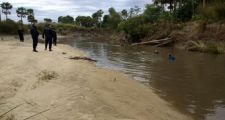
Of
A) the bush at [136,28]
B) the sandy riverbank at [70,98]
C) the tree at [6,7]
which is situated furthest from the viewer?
the tree at [6,7]

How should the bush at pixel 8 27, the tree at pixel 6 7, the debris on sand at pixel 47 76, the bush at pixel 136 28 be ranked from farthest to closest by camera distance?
1. the tree at pixel 6 7
2. the bush at pixel 8 27
3. the bush at pixel 136 28
4. the debris on sand at pixel 47 76

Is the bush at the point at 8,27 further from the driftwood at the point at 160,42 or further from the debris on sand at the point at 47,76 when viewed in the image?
the debris on sand at the point at 47,76

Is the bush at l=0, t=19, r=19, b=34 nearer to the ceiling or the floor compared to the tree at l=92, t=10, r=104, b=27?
nearer to the floor

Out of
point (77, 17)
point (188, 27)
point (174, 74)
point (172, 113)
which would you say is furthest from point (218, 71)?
point (77, 17)

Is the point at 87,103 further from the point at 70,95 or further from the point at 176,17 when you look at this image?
the point at 176,17

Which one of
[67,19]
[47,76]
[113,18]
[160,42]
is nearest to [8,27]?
[160,42]

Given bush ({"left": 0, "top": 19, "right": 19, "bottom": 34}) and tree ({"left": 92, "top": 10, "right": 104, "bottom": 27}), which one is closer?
bush ({"left": 0, "top": 19, "right": 19, "bottom": 34})

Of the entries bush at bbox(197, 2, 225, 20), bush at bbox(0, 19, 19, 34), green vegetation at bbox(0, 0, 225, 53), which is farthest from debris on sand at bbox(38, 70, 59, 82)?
bush at bbox(0, 19, 19, 34)

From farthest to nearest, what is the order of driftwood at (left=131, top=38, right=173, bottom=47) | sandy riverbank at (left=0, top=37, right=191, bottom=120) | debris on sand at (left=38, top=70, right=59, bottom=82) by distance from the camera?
driftwood at (left=131, top=38, right=173, bottom=47)
debris on sand at (left=38, top=70, right=59, bottom=82)
sandy riverbank at (left=0, top=37, right=191, bottom=120)

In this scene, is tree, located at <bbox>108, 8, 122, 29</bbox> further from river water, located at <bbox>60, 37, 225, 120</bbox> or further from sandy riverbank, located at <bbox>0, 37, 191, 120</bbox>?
sandy riverbank, located at <bbox>0, 37, 191, 120</bbox>

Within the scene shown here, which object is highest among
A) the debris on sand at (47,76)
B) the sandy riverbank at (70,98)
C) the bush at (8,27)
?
the bush at (8,27)

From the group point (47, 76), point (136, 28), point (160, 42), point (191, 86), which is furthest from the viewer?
point (136, 28)

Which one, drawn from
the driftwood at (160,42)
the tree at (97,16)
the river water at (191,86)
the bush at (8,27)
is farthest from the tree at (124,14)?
the river water at (191,86)

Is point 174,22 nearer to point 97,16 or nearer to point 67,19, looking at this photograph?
point 97,16
